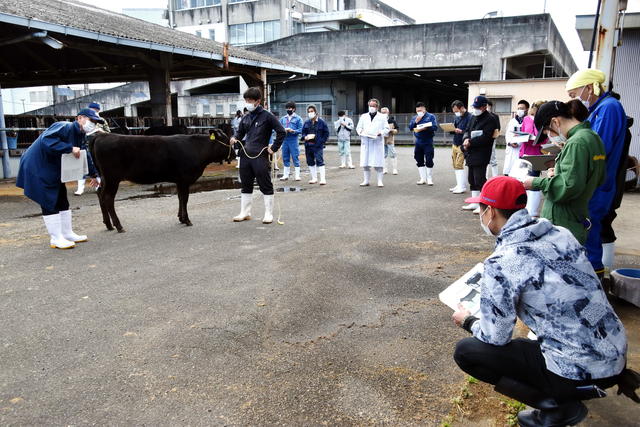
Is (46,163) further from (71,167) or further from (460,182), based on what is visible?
(460,182)

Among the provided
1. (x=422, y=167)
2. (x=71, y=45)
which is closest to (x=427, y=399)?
(x=422, y=167)

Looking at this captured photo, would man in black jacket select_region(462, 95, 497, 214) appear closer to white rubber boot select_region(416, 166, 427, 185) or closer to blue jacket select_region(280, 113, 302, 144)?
white rubber boot select_region(416, 166, 427, 185)

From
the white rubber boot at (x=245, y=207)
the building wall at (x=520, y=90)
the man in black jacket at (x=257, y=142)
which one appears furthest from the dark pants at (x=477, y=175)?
the building wall at (x=520, y=90)

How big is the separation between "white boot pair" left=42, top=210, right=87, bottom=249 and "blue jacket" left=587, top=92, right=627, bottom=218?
6198 mm

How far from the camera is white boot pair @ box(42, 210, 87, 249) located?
21.4 ft

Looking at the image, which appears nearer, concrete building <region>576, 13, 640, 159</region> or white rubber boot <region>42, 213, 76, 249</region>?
white rubber boot <region>42, 213, 76, 249</region>

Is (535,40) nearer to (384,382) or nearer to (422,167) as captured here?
(422,167)

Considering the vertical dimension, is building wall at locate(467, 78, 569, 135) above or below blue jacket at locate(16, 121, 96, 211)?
above

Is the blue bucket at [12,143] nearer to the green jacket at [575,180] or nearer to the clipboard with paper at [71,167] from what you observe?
the clipboard with paper at [71,167]

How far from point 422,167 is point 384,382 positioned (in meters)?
9.76

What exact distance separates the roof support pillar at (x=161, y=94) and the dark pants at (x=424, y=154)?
31.9 feet

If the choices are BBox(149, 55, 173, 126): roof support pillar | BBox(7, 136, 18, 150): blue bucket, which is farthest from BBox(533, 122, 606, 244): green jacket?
BBox(149, 55, 173, 126): roof support pillar

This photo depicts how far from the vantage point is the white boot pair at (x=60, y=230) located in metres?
6.51

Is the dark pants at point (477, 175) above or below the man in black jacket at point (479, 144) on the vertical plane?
below
